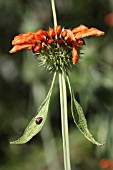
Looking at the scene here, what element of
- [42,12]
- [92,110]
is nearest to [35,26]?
[42,12]

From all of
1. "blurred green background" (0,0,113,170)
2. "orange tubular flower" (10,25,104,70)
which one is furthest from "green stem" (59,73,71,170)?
"blurred green background" (0,0,113,170)

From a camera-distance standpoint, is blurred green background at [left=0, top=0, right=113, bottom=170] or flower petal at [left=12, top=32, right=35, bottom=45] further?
blurred green background at [left=0, top=0, right=113, bottom=170]

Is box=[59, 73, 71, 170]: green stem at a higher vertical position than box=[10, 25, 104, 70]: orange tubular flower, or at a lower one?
lower

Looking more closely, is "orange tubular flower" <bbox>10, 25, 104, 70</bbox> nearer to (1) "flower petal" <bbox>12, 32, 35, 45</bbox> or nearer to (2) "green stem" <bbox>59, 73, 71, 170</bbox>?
(1) "flower petal" <bbox>12, 32, 35, 45</bbox>

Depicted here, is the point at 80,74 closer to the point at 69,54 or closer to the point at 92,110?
the point at 92,110

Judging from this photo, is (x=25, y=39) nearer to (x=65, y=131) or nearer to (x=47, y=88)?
(x=65, y=131)

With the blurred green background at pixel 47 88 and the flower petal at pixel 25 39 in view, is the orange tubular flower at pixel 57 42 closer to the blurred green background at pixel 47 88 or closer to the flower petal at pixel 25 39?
the flower petal at pixel 25 39
